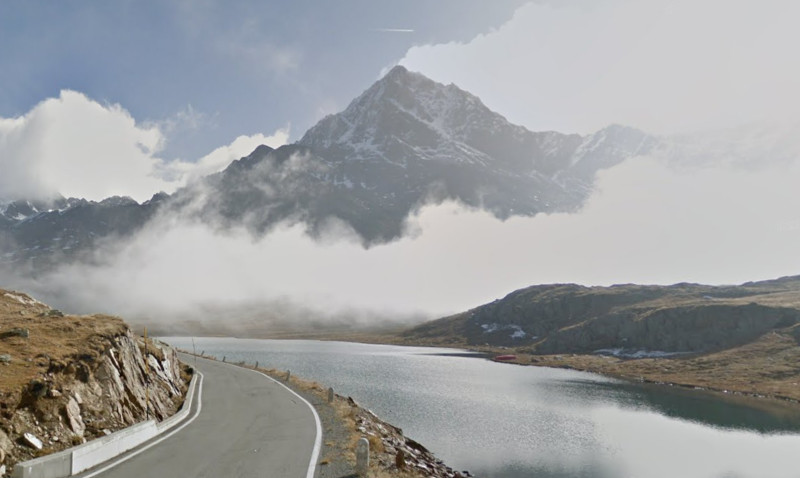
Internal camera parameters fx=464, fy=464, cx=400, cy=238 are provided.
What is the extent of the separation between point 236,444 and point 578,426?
43470mm

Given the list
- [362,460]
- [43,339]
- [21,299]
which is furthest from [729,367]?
[21,299]

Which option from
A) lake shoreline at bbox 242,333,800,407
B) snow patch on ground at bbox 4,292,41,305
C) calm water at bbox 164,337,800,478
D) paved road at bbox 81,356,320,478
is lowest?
lake shoreline at bbox 242,333,800,407

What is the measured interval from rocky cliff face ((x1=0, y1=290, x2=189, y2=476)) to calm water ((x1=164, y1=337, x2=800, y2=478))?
22661 millimetres

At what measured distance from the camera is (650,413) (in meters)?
64.6

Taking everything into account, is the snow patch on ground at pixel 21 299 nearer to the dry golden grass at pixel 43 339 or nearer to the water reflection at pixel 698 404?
the dry golden grass at pixel 43 339

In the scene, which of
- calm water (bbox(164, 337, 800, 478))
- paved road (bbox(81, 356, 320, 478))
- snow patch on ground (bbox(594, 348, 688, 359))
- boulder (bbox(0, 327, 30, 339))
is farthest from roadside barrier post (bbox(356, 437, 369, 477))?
snow patch on ground (bbox(594, 348, 688, 359))

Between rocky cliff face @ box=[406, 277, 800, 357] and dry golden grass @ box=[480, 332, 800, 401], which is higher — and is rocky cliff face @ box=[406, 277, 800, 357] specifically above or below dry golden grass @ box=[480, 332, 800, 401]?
above

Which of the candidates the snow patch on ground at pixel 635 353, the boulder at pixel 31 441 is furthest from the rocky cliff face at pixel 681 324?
the boulder at pixel 31 441

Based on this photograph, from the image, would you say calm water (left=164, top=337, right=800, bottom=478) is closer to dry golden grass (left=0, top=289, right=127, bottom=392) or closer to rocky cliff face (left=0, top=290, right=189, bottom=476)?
rocky cliff face (left=0, top=290, right=189, bottom=476)

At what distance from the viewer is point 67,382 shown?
1945 centimetres

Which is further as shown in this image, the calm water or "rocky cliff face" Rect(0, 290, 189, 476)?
the calm water

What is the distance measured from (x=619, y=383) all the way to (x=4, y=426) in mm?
105840

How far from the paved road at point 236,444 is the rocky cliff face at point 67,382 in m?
2.32

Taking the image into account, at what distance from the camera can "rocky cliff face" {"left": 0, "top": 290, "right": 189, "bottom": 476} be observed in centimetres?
1602
